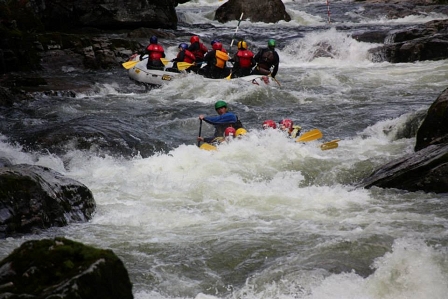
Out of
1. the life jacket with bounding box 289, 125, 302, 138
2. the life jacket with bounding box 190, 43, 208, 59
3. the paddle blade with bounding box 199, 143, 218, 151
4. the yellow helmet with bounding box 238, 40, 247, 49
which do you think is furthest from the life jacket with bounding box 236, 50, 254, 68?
the paddle blade with bounding box 199, 143, 218, 151

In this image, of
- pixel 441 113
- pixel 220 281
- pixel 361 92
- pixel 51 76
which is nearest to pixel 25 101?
pixel 51 76

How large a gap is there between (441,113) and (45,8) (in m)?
16.1

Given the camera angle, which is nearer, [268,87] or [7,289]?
[7,289]

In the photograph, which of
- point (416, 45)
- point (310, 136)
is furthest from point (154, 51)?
point (416, 45)

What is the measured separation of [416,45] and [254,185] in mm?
11157

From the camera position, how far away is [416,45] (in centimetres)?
1847

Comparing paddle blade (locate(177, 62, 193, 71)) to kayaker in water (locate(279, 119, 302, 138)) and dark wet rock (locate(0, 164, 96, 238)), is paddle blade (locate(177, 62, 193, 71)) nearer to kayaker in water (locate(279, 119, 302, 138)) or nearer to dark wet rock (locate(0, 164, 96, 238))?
kayaker in water (locate(279, 119, 302, 138))

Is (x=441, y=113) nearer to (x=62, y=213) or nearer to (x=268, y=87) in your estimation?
(x=62, y=213)

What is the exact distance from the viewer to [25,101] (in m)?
14.0

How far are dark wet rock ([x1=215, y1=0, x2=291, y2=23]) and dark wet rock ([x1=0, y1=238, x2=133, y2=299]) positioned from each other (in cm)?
2370

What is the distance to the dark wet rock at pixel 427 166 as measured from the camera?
8.05 metres

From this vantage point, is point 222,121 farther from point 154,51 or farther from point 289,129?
point 154,51

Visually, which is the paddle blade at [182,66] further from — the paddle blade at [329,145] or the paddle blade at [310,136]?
the paddle blade at [329,145]

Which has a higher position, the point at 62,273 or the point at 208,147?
the point at 62,273
